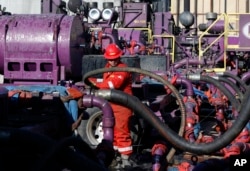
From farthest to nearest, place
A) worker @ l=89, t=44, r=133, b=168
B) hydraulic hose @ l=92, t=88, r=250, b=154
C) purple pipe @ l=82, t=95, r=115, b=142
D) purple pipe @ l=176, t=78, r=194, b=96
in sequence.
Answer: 1. purple pipe @ l=176, t=78, r=194, b=96
2. worker @ l=89, t=44, r=133, b=168
3. purple pipe @ l=82, t=95, r=115, b=142
4. hydraulic hose @ l=92, t=88, r=250, b=154

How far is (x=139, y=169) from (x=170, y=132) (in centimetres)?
300

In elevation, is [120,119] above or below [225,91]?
below

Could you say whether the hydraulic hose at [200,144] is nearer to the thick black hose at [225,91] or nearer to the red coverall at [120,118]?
the thick black hose at [225,91]

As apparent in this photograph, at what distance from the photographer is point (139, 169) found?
6297 mm

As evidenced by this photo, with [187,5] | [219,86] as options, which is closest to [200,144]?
[219,86]

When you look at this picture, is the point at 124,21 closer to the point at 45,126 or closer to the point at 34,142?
the point at 45,126

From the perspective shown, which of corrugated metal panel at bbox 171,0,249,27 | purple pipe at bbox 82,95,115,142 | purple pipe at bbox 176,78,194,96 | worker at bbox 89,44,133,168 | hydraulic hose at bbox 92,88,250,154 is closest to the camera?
hydraulic hose at bbox 92,88,250,154

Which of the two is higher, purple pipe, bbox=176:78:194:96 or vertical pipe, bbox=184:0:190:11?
vertical pipe, bbox=184:0:190:11

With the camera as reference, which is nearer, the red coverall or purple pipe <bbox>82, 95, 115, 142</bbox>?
purple pipe <bbox>82, 95, 115, 142</bbox>

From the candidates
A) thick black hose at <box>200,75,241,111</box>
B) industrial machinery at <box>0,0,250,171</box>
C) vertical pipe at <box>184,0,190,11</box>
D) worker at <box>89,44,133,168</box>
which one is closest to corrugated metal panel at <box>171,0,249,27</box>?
vertical pipe at <box>184,0,190,11</box>

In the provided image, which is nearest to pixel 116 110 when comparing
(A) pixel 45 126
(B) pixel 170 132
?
(A) pixel 45 126

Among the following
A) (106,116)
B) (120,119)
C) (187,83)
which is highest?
(187,83)

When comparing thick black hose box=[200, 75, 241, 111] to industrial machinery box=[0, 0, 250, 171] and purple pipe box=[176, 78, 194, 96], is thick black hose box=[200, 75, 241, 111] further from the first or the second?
purple pipe box=[176, 78, 194, 96]

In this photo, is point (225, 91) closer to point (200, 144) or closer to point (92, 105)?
point (92, 105)
